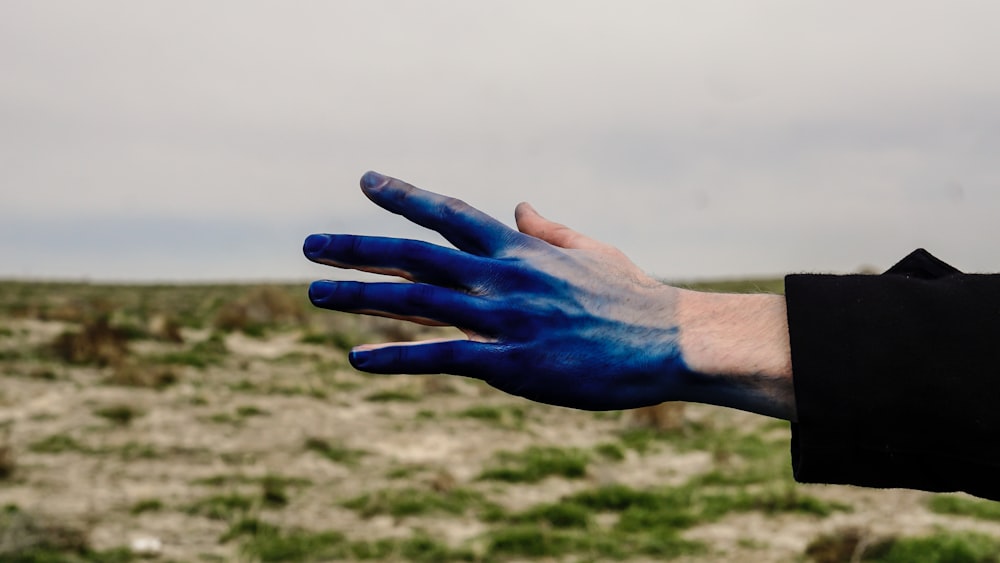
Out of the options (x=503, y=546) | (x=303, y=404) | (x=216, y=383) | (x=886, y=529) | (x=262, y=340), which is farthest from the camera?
(x=262, y=340)

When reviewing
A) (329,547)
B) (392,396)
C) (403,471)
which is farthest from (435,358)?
(392,396)

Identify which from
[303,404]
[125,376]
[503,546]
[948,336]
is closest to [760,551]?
[503,546]

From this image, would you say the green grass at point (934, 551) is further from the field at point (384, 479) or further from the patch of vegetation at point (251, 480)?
the patch of vegetation at point (251, 480)

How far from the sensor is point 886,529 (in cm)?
630

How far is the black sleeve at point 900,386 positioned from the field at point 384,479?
4.30 metres

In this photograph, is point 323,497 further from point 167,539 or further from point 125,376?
point 125,376

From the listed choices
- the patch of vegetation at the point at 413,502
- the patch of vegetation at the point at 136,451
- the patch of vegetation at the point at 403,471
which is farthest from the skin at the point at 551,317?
the patch of vegetation at the point at 136,451

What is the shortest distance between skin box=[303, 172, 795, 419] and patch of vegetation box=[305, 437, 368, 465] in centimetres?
648

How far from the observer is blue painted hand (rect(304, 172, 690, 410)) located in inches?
68.8

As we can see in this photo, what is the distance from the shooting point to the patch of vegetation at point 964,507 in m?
6.77

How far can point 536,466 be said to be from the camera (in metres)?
7.96

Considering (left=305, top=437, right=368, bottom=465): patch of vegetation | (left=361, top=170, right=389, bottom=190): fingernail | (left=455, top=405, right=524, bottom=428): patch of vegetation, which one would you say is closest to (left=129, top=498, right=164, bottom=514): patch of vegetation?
(left=305, top=437, right=368, bottom=465): patch of vegetation

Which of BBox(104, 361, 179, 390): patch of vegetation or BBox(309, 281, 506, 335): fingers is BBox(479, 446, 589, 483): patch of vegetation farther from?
BBox(309, 281, 506, 335): fingers

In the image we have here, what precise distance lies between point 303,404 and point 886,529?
6.50 meters
